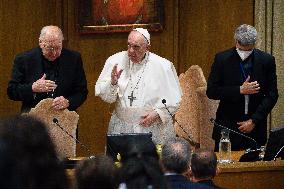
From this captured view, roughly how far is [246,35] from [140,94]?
1046 mm

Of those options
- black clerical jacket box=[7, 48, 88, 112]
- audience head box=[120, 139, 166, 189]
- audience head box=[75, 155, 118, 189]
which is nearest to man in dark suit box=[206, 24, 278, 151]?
black clerical jacket box=[7, 48, 88, 112]

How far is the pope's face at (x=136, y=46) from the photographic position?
5641 millimetres

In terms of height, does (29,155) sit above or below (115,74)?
below

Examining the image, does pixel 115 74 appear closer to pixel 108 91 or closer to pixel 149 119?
pixel 108 91

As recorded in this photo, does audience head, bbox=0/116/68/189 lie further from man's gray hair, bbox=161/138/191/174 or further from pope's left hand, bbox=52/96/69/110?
pope's left hand, bbox=52/96/69/110

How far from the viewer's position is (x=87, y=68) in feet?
27.1

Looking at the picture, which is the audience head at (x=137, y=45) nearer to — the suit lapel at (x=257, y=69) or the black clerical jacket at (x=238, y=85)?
the black clerical jacket at (x=238, y=85)

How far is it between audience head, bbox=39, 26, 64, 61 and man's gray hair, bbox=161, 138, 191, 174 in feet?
8.07

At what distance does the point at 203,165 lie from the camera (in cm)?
357

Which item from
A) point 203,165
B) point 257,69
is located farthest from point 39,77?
point 203,165

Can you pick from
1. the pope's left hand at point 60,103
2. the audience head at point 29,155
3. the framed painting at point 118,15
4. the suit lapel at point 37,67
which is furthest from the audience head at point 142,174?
the framed painting at point 118,15

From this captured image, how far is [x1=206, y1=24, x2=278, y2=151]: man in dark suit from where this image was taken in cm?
583

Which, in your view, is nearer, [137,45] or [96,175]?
[96,175]

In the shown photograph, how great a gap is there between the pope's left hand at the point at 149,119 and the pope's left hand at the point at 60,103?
662 mm
